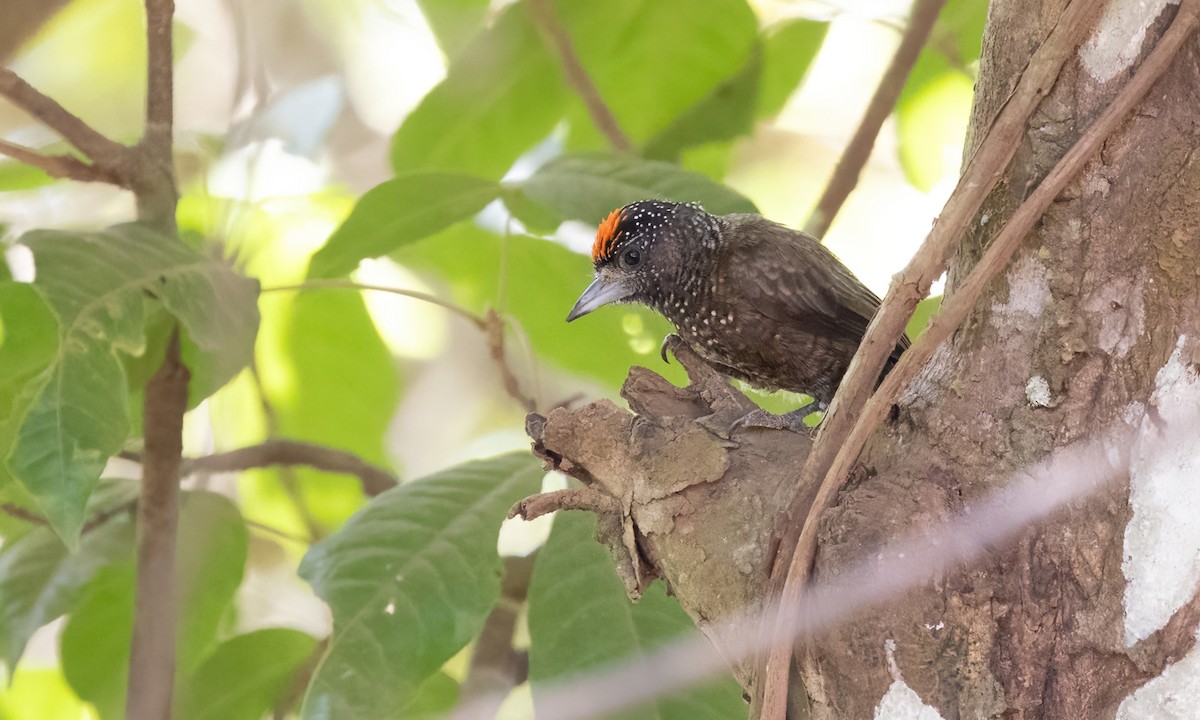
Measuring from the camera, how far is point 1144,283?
2.13 feet

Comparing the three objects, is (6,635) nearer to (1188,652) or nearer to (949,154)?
(1188,652)

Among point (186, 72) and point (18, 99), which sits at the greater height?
point (186, 72)

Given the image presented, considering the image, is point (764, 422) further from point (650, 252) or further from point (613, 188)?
point (650, 252)

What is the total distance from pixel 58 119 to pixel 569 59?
2.08ft

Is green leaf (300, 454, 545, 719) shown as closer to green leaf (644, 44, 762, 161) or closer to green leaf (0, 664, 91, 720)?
green leaf (644, 44, 762, 161)

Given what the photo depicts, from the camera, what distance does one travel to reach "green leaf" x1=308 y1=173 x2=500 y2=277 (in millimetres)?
1170

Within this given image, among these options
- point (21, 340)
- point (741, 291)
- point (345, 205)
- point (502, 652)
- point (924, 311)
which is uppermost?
A: point (345, 205)

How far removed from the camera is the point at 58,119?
3.59 feet

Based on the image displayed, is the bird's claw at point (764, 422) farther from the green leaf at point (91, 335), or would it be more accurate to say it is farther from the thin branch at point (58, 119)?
the thin branch at point (58, 119)

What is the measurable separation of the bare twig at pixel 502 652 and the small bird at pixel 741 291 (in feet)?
1.34

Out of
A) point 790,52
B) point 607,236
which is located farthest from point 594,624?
point 790,52

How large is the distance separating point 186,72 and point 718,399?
136 cm

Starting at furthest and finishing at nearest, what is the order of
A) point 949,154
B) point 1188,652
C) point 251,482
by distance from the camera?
point 251,482 < point 949,154 < point 1188,652

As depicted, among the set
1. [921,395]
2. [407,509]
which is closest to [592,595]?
[407,509]
